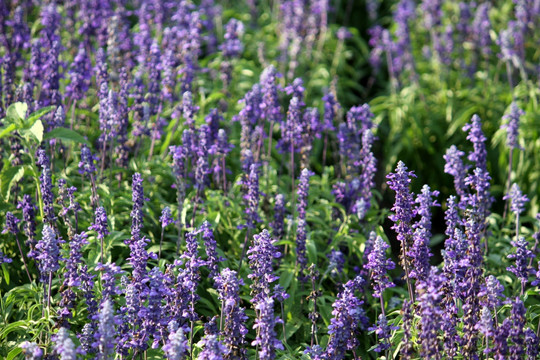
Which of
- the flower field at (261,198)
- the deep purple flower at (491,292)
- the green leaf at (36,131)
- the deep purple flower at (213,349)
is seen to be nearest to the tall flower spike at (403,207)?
the flower field at (261,198)

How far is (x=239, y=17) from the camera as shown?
→ 12500 millimetres

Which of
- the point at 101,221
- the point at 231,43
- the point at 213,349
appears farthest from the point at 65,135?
the point at 231,43

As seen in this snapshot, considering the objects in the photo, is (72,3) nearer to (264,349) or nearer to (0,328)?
(0,328)

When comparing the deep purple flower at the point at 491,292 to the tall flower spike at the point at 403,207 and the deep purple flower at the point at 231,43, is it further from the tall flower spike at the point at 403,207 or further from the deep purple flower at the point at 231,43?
the deep purple flower at the point at 231,43

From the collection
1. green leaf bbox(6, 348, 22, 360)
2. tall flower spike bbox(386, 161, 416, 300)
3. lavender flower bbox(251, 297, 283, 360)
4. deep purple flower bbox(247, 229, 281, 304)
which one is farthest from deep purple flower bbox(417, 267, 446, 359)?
green leaf bbox(6, 348, 22, 360)

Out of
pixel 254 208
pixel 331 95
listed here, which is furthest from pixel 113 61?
pixel 254 208

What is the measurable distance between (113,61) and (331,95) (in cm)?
273

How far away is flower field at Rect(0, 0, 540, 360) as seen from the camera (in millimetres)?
5020

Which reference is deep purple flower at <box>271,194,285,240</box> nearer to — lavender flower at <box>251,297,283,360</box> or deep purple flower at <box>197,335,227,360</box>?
lavender flower at <box>251,297,283,360</box>

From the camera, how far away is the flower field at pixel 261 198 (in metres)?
5.02

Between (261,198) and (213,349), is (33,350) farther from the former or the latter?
(261,198)

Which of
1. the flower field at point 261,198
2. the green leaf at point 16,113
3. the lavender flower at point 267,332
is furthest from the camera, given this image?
the green leaf at point 16,113

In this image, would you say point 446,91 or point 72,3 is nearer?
point 72,3

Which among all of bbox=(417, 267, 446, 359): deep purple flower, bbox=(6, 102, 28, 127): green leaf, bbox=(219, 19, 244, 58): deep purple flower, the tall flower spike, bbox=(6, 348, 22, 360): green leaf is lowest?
bbox=(6, 348, 22, 360): green leaf
